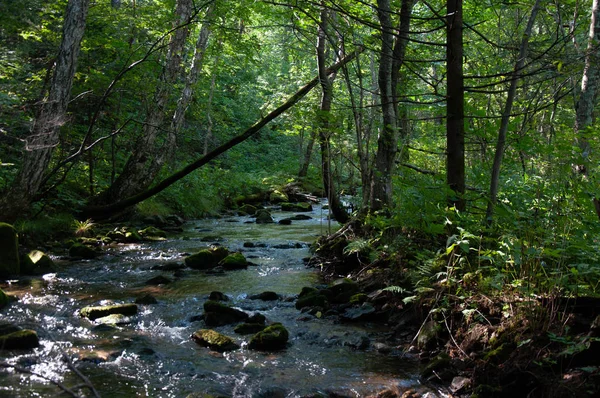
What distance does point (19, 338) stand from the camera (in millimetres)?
5590

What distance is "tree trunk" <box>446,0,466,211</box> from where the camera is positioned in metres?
5.31

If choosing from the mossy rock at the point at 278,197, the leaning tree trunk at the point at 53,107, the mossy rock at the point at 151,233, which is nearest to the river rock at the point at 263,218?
the mossy rock at the point at 151,233

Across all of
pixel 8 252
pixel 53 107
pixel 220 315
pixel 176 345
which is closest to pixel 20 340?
pixel 176 345

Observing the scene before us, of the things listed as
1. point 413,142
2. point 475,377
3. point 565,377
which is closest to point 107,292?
point 475,377

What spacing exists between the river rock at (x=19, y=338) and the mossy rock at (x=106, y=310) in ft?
3.62

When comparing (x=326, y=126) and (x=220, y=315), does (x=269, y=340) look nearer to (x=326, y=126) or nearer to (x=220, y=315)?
(x=220, y=315)

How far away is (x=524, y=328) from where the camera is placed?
182 inches

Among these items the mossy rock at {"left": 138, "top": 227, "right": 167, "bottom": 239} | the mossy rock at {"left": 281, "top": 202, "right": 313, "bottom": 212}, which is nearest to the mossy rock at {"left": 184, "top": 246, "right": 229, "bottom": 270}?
the mossy rock at {"left": 138, "top": 227, "right": 167, "bottom": 239}

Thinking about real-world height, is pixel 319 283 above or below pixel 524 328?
below

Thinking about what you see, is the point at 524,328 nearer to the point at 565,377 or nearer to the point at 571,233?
the point at 565,377

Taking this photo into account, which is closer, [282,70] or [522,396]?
[522,396]

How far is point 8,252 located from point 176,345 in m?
4.79

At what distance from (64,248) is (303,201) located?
13789mm

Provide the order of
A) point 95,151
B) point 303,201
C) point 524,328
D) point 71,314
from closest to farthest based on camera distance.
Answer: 1. point 524,328
2. point 71,314
3. point 95,151
4. point 303,201
